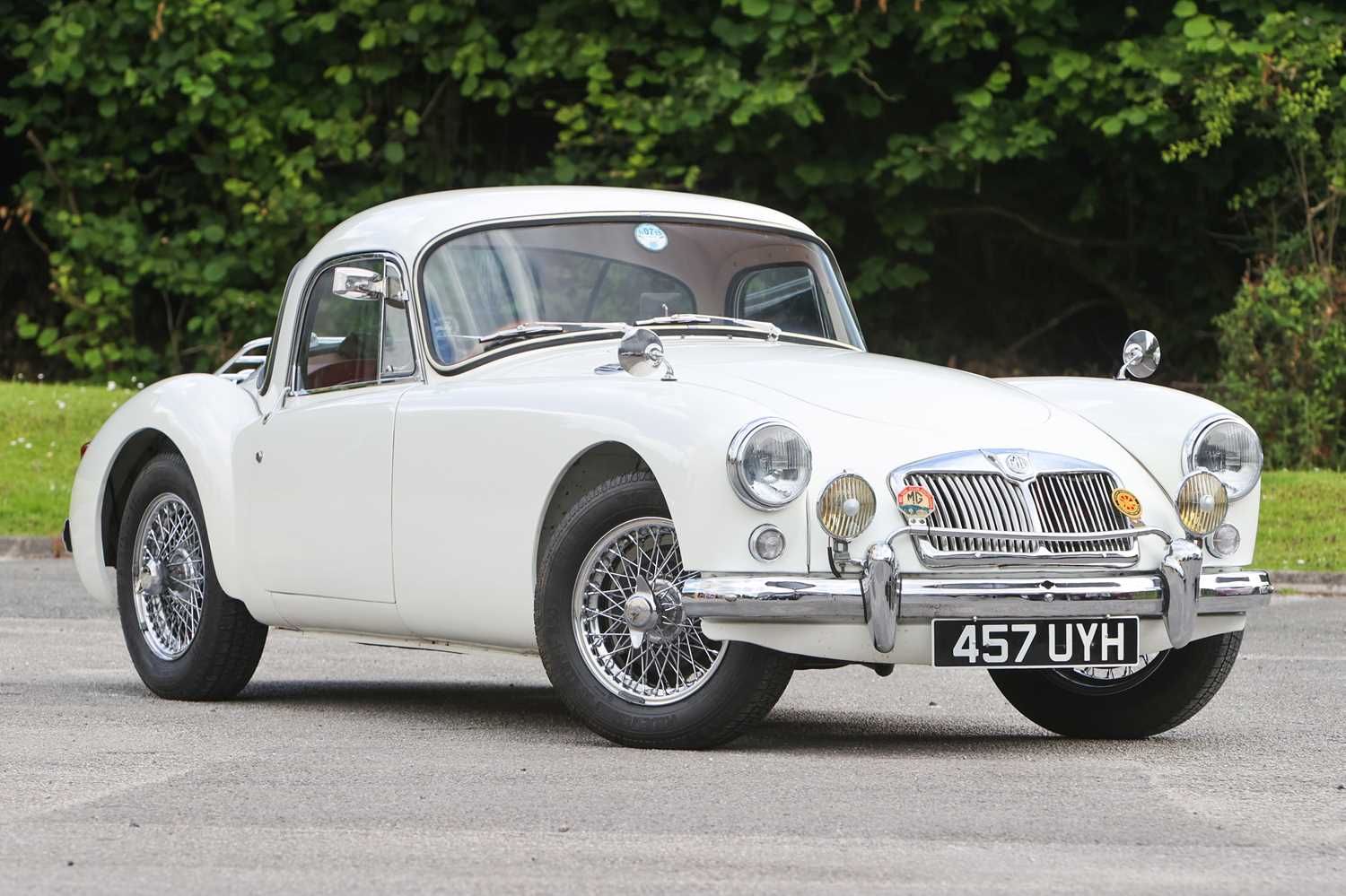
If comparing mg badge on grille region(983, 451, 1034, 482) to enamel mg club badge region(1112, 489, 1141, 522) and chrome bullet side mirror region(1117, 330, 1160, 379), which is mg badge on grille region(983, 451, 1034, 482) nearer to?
enamel mg club badge region(1112, 489, 1141, 522)

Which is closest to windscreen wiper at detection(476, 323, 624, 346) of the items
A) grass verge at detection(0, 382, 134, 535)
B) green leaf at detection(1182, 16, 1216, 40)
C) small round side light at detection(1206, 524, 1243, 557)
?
small round side light at detection(1206, 524, 1243, 557)

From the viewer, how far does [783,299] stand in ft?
27.0

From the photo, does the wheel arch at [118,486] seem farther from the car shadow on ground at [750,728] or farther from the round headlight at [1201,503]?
the round headlight at [1201,503]

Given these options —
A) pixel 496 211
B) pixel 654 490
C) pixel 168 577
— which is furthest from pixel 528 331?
pixel 168 577

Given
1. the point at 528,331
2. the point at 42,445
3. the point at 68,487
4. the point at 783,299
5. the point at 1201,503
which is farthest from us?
the point at 42,445

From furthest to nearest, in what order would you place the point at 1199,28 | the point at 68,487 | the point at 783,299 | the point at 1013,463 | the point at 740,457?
the point at 1199,28
the point at 68,487
the point at 783,299
the point at 1013,463
the point at 740,457

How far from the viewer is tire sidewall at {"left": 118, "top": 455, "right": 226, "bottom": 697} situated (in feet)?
27.2

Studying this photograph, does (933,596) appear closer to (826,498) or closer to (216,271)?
(826,498)

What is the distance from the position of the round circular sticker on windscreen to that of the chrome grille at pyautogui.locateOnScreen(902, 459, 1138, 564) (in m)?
1.82

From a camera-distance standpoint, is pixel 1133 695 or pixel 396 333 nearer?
pixel 1133 695

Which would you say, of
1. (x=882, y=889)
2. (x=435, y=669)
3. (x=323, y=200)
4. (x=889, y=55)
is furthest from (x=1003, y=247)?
(x=882, y=889)

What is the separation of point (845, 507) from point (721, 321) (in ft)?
5.65

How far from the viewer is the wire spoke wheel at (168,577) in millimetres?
8430

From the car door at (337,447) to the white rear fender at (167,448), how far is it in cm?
13
